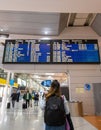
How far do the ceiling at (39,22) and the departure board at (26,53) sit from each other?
0.76m

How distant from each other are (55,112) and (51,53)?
6267 millimetres

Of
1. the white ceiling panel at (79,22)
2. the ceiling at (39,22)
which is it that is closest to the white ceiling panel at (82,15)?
the ceiling at (39,22)

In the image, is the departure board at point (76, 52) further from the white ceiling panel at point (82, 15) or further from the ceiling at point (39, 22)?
the white ceiling panel at point (82, 15)

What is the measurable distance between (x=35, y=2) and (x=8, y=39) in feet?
18.1

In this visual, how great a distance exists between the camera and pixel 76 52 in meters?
8.01

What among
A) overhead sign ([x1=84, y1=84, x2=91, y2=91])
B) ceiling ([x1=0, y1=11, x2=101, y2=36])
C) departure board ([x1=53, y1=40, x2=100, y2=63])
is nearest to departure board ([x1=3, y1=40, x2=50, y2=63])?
departure board ([x1=53, y1=40, x2=100, y2=63])

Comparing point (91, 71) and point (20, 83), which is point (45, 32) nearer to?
point (91, 71)

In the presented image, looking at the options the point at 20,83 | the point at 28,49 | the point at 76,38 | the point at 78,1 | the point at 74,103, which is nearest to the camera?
the point at 78,1

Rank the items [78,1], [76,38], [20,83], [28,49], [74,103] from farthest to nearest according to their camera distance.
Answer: [20,83], [76,38], [28,49], [74,103], [78,1]

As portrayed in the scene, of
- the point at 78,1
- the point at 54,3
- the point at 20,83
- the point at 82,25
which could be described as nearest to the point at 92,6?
the point at 78,1

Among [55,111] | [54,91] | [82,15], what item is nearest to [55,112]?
[55,111]

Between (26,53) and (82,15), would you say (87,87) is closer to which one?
(26,53)

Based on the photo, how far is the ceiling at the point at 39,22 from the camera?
692cm

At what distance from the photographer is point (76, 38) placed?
8789 mm
